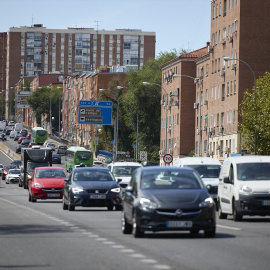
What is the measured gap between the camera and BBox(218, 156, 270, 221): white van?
88.1 feet

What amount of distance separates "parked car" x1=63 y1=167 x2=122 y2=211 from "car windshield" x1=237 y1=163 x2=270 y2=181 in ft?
24.0

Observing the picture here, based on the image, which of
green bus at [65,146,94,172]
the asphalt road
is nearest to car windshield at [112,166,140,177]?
the asphalt road

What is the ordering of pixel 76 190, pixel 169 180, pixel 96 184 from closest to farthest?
pixel 169 180, pixel 76 190, pixel 96 184

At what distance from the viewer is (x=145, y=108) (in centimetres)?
13650

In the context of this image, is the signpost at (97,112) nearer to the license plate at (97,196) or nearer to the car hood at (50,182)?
the car hood at (50,182)

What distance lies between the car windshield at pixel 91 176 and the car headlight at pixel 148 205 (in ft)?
50.3

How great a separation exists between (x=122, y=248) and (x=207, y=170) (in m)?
23.2

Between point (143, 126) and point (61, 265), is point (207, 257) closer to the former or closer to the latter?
point (61, 265)

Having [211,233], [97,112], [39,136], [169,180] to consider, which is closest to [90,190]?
[169,180]

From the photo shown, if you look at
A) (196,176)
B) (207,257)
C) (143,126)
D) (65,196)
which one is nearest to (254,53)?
(143,126)

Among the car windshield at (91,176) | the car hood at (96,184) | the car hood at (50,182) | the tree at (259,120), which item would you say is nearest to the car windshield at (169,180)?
the car hood at (96,184)

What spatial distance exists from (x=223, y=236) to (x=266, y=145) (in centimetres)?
4536

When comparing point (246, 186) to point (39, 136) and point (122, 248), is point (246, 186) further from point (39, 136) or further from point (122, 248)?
point (39, 136)

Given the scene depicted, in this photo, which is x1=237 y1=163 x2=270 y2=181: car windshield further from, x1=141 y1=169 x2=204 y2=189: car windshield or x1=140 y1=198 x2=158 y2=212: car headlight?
x1=140 y1=198 x2=158 y2=212: car headlight
